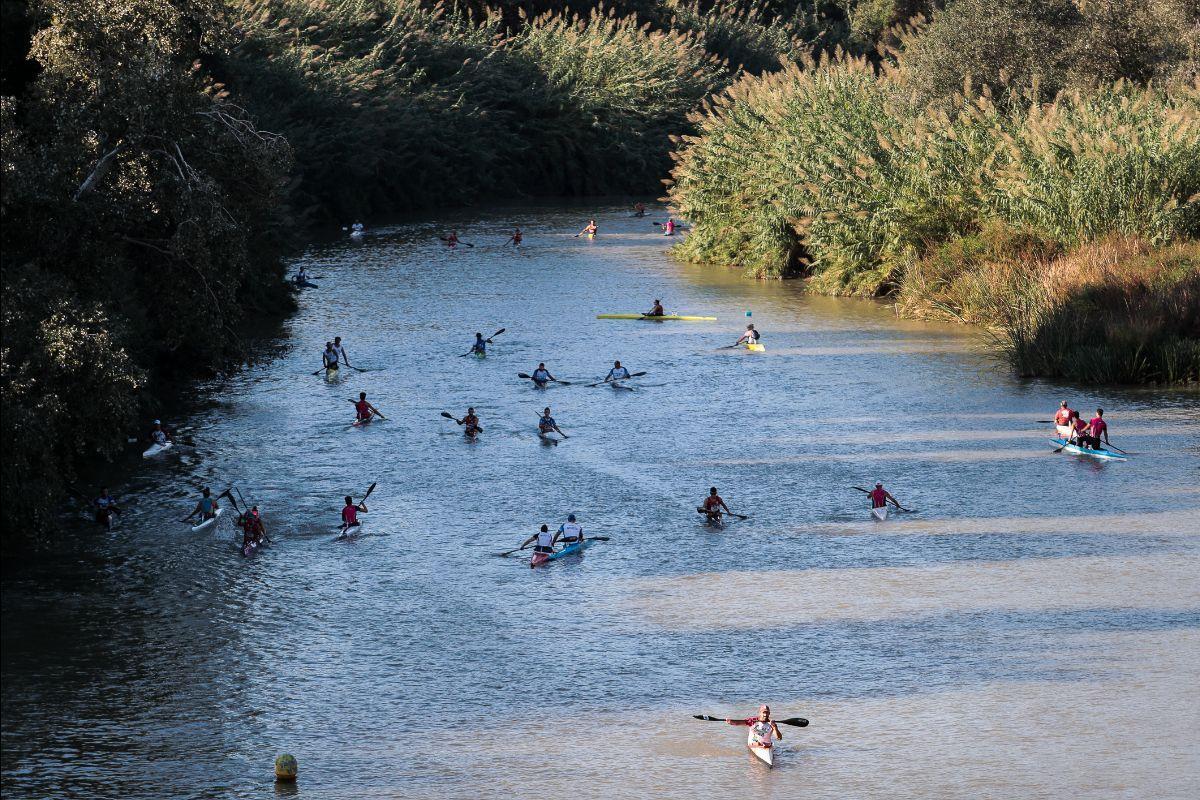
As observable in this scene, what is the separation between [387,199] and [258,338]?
3531 centimetres

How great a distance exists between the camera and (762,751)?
822 inches

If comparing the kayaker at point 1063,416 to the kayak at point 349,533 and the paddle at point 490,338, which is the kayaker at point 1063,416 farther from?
the paddle at point 490,338

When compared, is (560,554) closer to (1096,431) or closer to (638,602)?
(638,602)

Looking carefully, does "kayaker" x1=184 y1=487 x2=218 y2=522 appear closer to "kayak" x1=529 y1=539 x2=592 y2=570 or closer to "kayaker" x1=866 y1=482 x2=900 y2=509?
"kayak" x1=529 y1=539 x2=592 y2=570

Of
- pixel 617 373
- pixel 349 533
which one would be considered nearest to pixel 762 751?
pixel 349 533

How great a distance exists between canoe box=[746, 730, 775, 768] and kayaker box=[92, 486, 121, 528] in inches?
608

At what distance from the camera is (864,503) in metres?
31.8

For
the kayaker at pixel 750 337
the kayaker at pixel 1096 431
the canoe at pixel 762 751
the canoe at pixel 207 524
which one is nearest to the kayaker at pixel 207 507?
the canoe at pixel 207 524

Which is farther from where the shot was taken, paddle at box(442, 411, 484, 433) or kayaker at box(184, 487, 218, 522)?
paddle at box(442, 411, 484, 433)

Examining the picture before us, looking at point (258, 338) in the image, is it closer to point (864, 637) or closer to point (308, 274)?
point (308, 274)

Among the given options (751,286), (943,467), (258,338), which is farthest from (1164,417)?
(258,338)

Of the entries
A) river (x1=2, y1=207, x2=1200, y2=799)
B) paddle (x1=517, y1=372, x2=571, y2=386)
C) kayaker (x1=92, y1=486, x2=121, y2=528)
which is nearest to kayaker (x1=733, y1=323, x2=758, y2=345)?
river (x1=2, y1=207, x2=1200, y2=799)

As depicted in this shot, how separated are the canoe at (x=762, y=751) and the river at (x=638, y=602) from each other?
19 centimetres

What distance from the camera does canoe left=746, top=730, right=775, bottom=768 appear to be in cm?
2083
